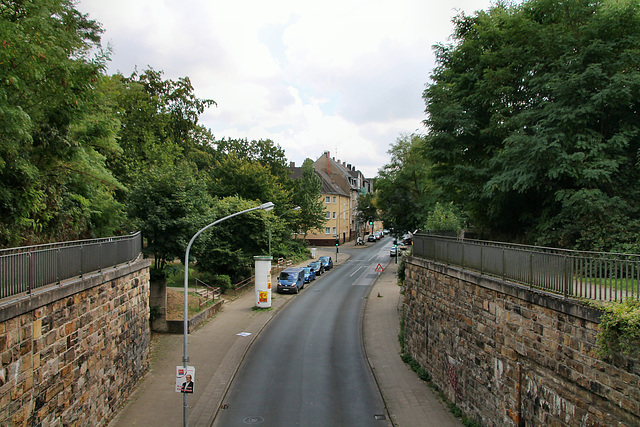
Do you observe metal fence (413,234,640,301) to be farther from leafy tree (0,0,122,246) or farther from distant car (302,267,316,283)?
distant car (302,267,316,283)

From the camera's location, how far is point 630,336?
5.76 metres

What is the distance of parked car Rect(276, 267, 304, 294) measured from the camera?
1226 inches

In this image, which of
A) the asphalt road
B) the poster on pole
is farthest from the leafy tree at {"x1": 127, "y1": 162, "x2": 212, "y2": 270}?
the poster on pole

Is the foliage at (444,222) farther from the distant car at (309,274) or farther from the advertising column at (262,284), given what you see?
the distant car at (309,274)

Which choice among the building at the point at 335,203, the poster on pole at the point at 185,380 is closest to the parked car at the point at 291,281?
the poster on pole at the point at 185,380

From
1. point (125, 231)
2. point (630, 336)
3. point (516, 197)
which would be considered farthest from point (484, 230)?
point (125, 231)

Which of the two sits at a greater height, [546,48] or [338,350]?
[546,48]

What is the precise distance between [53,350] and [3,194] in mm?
4891

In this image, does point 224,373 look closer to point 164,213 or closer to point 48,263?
point 164,213

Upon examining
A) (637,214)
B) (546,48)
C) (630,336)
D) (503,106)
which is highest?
(546,48)

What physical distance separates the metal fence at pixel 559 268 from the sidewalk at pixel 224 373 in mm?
4418

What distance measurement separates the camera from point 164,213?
62.4 feet

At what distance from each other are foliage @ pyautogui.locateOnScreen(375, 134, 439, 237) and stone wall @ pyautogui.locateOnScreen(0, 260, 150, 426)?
30919 mm

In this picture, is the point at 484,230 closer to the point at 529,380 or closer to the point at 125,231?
the point at 529,380
